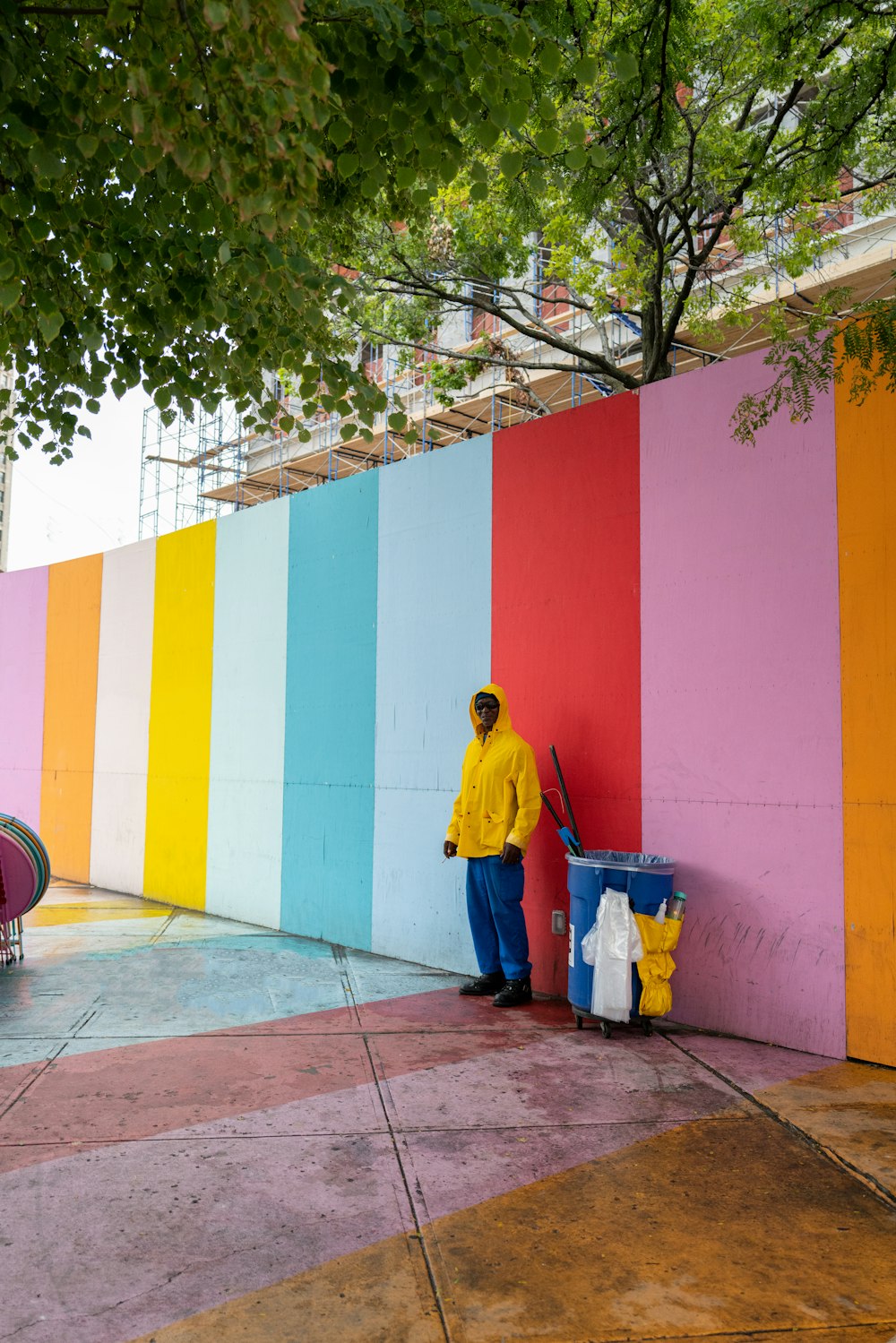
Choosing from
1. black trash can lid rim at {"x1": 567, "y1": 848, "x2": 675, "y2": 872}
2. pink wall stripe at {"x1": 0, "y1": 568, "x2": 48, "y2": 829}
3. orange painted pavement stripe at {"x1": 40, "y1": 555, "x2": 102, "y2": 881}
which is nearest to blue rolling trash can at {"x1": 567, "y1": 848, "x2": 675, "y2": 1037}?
black trash can lid rim at {"x1": 567, "y1": 848, "x2": 675, "y2": 872}

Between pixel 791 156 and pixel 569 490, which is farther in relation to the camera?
pixel 791 156

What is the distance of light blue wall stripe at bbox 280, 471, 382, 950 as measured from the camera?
8539mm

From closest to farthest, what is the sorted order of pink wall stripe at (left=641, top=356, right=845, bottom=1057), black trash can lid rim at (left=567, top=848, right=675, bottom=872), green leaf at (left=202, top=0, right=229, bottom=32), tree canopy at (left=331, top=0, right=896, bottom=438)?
green leaf at (left=202, top=0, right=229, bottom=32) → tree canopy at (left=331, top=0, right=896, bottom=438) → pink wall stripe at (left=641, top=356, right=845, bottom=1057) → black trash can lid rim at (left=567, top=848, right=675, bottom=872)

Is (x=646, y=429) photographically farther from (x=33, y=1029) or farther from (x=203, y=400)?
(x=33, y=1029)

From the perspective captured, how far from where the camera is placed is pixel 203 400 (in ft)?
15.1

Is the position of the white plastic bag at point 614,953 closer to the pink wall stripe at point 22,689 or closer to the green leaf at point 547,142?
the green leaf at point 547,142

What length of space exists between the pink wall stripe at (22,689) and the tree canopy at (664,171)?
19.2ft

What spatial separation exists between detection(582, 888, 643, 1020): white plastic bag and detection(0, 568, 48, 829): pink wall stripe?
9622 millimetres

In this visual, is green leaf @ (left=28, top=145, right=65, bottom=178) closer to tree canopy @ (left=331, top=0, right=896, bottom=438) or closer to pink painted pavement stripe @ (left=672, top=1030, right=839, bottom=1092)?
tree canopy @ (left=331, top=0, right=896, bottom=438)

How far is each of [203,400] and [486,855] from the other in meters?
3.46

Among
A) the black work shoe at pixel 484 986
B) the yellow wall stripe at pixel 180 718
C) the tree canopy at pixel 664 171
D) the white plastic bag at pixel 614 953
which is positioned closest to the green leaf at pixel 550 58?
the tree canopy at pixel 664 171

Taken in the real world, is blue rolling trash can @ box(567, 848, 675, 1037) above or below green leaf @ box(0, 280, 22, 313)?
below

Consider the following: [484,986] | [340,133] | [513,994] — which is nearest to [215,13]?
[340,133]

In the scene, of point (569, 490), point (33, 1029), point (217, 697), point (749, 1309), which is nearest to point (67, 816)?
point (217, 697)
